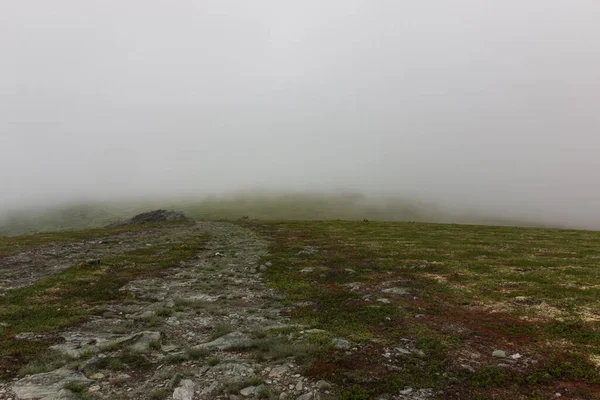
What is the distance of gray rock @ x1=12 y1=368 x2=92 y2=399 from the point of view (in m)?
11.3

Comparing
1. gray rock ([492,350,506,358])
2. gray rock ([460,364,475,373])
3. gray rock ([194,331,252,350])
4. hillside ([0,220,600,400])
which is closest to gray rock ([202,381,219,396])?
hillside ([0,220,600,400])

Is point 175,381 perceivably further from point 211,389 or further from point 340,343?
point 340,343

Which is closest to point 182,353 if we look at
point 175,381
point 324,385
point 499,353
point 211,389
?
point 175,381

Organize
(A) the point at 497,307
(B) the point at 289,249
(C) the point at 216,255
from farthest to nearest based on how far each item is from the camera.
Answer: (B) the point at 289,249, (C) the point at 216,255, (A) the point at 497,307

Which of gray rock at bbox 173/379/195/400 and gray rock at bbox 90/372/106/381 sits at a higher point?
gray rock at bbox 173/379/195/400

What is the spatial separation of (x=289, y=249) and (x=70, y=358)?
32712 millimetres

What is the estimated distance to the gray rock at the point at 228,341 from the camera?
49.9 feet

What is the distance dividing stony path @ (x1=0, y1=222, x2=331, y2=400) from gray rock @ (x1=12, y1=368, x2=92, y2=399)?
1.1 inches

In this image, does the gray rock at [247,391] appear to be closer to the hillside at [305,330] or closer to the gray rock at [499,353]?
the hillside at [305,330]

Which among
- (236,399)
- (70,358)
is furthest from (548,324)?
(70,358)

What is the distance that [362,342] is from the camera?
15242mm

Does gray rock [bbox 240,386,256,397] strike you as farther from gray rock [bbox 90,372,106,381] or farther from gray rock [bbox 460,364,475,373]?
gray rock [bbox 460,364,475,373]

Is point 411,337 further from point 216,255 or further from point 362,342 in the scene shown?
point 216,255

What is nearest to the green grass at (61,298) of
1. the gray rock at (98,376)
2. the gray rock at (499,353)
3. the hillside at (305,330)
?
the hillside at (305,330)
